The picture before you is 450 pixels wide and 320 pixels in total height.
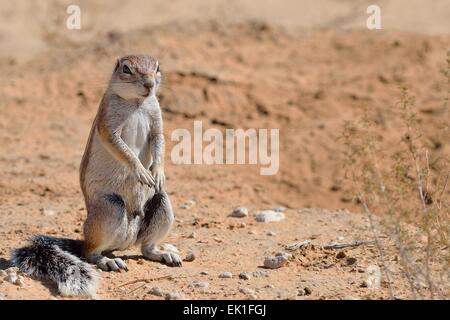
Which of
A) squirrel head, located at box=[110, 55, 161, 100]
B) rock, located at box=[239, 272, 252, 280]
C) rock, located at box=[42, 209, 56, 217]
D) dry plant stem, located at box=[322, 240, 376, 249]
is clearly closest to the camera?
rock, located at box=[239, 272, 252, 280]

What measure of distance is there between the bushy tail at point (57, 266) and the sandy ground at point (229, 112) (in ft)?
0.35

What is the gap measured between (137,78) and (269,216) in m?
2.46

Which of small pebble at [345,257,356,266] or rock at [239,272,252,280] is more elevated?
small pebble at [345,257,356,266]

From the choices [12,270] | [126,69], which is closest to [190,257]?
[12,270]

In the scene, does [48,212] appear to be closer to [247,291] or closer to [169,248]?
[169,248]

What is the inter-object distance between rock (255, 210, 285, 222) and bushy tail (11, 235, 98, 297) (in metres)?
2.35

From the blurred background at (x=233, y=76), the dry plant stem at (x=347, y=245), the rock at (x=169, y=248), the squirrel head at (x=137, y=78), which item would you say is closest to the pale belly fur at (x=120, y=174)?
the squirrel head at (x=137, y=78)

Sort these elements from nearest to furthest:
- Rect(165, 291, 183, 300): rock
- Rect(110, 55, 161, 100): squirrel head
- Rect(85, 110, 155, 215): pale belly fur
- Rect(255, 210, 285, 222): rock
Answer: Rect(165, 291, 183, 300): rock < Rect(110, 55, 161, 100): squirrel head < Rect(85, 110, 155, 215): pale belly fur < Rect(255, 210, 285, 222): rock

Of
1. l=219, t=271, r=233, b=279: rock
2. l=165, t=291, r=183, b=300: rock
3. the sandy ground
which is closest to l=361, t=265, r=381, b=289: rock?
the sandy ground

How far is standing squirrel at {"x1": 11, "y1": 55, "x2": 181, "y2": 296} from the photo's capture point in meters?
7.25

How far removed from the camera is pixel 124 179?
7469mm

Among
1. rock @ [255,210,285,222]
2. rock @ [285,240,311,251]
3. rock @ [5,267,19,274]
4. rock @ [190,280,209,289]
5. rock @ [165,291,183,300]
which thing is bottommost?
rock @ [165,291,183,300]

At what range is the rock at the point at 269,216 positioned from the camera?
9094 millimetres

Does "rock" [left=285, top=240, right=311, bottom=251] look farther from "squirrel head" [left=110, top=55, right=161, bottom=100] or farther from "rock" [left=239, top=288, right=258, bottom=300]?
"squirrel head" [left=110, top=55, right=161, bottom=100]
